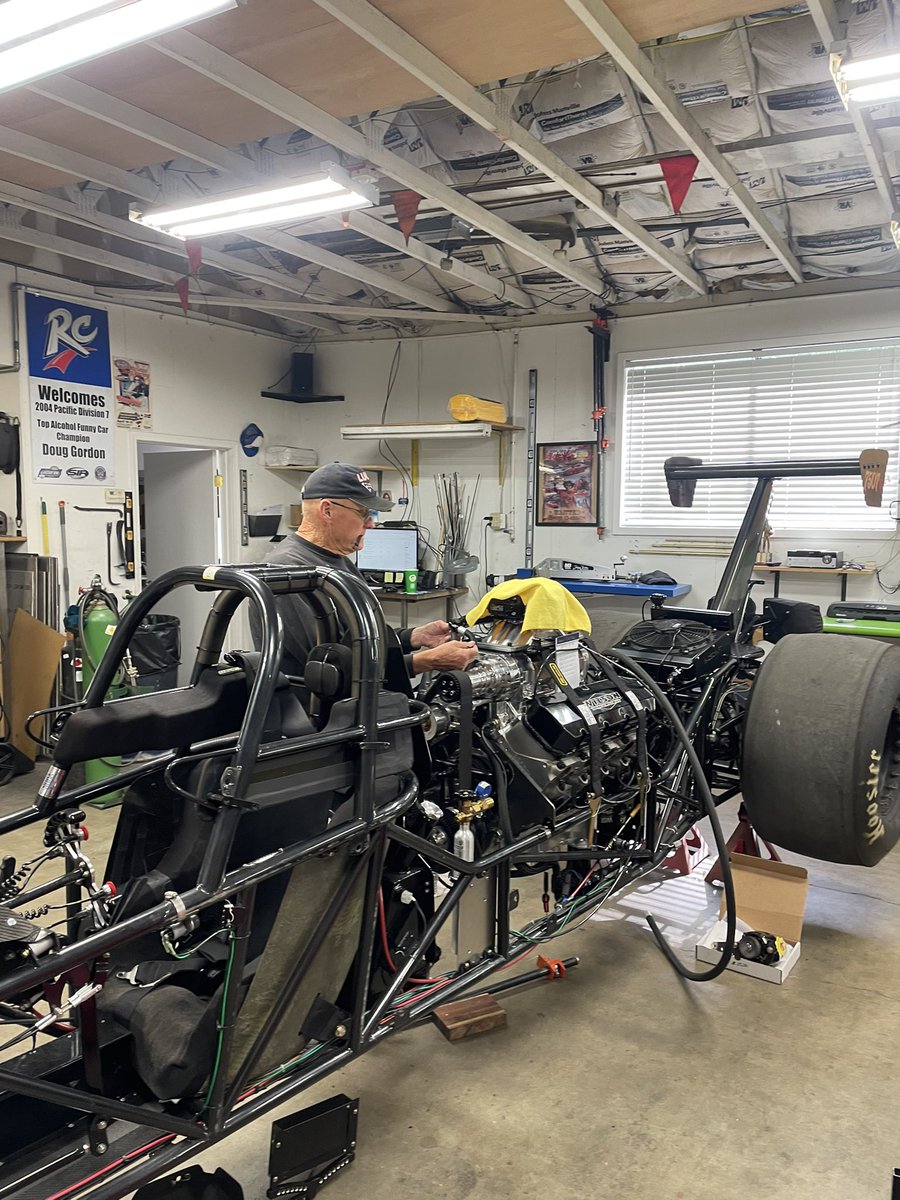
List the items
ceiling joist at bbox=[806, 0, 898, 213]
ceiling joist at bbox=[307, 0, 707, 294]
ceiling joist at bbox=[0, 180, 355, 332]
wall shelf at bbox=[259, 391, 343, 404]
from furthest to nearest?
1. wall shelf at bbox=[259, 391, 343, 404]
2. ceiling joist at bbox=[0, 180, 355, 332]
3. ceiling joist at bbox=[806, 0, 898, 213]
4. ceiling joist at bbox=[307, 0, 707, 294]

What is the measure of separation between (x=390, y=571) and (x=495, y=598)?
185 inches

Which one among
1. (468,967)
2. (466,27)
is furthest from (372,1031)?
(466,27)

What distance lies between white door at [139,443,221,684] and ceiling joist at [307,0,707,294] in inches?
166

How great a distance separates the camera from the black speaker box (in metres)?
8.15

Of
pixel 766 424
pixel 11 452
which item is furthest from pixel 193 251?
pixel 766 424

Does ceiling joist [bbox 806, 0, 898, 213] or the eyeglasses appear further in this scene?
the eyeglasses

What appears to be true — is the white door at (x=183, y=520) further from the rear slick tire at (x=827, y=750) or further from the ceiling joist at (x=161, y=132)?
the rear slick tire at (x=827, y=750)

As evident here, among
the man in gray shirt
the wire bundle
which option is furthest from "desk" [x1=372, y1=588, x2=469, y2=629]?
the man in gray shirt

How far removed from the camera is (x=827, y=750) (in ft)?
9.70

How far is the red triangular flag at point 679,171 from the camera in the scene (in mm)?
4145

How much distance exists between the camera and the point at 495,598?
2830mm

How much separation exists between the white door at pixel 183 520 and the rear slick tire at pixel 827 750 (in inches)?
217

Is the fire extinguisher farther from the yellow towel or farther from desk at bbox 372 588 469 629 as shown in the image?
the yellow towel

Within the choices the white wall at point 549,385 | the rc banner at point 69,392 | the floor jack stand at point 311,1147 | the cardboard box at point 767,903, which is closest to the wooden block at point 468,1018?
the floor jack stand at point 311,1147
